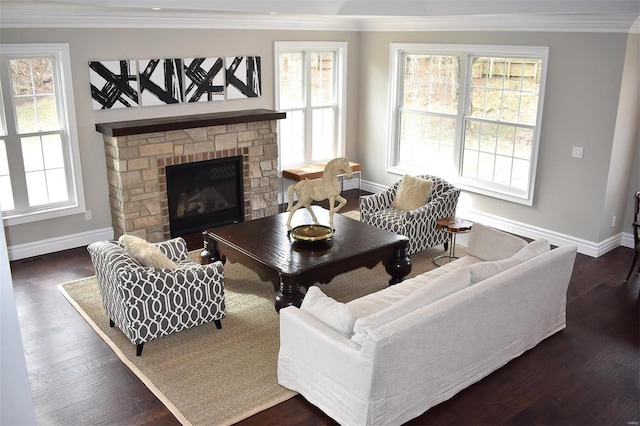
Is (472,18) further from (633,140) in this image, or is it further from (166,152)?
(166,152)

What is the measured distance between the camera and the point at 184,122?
23.1ft

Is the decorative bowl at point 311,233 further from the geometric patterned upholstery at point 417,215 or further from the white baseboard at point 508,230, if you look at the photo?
the white baseboard at point 508,230

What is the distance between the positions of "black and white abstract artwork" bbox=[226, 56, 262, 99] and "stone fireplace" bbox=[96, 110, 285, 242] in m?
0.27

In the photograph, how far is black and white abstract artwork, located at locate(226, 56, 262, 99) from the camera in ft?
25.4

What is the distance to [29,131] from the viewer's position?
21.4 feet

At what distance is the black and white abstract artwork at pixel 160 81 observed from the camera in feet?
23.1

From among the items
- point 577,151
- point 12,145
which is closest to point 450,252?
point 577,151

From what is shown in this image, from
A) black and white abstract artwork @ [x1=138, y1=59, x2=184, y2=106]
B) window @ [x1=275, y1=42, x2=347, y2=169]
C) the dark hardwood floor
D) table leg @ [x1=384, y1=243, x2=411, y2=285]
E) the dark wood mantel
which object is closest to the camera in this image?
the dark hardwood floor

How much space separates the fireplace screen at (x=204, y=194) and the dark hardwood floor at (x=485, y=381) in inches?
80.3

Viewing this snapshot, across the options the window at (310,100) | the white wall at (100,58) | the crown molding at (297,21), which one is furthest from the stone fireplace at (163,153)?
the crown molding at (297,21)

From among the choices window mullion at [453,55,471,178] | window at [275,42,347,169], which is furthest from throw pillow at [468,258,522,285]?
window at [275,42,347,169]

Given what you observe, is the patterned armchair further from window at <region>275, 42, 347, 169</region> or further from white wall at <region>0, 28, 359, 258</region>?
window at <region>275, 42, 347, 169</region>

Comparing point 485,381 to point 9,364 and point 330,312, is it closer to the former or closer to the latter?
point 330,312

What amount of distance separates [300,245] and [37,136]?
340 centimetres
